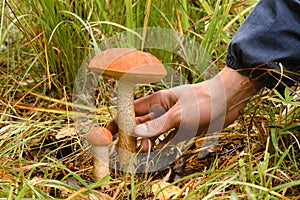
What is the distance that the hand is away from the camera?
1.73 metres

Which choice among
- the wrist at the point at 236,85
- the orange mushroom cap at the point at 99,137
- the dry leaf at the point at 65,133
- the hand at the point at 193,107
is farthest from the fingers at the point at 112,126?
the wrist at the point at 236,85

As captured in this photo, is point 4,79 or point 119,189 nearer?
point 119,189

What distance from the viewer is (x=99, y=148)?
5.56 feet

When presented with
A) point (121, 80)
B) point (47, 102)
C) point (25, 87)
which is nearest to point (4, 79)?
point (25, 87)

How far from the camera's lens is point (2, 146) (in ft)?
6.95

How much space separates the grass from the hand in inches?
3.5

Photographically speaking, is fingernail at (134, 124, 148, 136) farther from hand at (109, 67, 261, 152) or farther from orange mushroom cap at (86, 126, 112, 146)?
orange mushroom cap at (86, 126, 112, 146)

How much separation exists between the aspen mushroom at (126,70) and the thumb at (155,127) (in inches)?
1.6

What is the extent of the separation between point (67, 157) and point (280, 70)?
949mm

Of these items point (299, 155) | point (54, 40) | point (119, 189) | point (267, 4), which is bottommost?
point (299, 155)

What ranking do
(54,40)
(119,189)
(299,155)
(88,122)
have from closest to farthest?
1. (119,189)
2. (299,155)
3. (88,122)
4. (54,40)

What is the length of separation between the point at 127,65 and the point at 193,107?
36 centimetres

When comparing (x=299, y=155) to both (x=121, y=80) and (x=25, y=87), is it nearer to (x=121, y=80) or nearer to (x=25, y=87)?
(x=121, y=80)

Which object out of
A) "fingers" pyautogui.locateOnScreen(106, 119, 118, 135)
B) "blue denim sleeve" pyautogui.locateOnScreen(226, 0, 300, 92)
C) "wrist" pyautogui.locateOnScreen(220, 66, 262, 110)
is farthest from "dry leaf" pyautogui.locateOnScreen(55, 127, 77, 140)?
"blue denim sleeve" pyautogui.locateOnScreen(226, 0, 300, 92)
